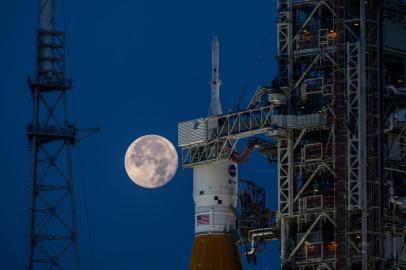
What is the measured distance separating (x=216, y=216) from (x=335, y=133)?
1222 cm

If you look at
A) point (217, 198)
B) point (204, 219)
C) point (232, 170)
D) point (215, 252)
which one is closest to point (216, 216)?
point (204, 219)

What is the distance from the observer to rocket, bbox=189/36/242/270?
5625 inches

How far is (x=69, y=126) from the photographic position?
15138 centimetres

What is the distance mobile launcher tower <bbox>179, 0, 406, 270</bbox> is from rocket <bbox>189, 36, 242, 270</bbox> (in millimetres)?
2021

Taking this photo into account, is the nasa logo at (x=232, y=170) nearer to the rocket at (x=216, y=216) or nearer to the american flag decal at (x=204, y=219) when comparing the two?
the rocket at (x=216, y=216)

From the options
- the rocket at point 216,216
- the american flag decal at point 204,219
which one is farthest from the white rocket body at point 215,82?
the american flag decal at point 204,219

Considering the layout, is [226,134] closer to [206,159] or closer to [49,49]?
[206,159]

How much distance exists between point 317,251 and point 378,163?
21.4 feet

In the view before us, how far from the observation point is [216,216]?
469 feet

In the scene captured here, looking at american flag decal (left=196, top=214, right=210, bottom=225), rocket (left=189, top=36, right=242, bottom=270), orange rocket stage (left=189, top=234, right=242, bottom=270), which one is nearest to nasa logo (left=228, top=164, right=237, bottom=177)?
rocket (left=189, top=36, right=242, bottom=270)

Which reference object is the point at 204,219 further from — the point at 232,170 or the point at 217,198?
the point at 232,170

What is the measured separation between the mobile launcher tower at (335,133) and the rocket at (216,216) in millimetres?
2021

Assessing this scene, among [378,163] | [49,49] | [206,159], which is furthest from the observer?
[49,49]

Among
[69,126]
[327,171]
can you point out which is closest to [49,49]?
[69,126]
